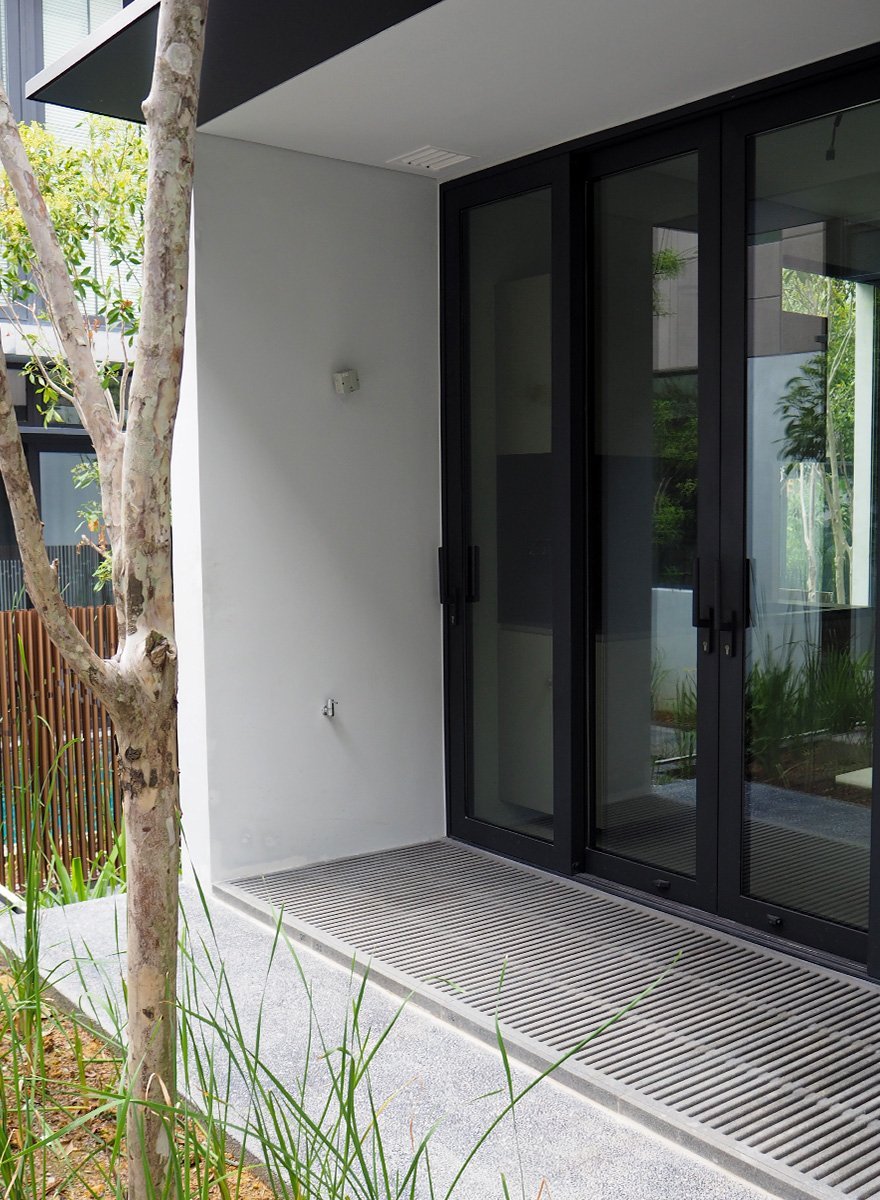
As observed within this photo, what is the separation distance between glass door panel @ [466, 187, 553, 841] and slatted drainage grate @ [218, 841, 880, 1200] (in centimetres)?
40

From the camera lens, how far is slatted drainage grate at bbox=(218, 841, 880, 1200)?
2664 mm

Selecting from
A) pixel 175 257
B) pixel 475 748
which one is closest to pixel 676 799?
pixel 475 748

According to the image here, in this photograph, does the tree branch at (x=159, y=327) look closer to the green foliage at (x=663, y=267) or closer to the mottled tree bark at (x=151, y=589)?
the mottled tree bark at (x=151, y=589)

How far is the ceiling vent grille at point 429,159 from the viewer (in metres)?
4.55

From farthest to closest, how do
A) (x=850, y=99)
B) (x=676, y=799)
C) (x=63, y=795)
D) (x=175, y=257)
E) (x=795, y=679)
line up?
(x=63, y=795) < (x=676, y=799) < (x=795, y=679) < (x=850, y=99) < (x=175, y=257)

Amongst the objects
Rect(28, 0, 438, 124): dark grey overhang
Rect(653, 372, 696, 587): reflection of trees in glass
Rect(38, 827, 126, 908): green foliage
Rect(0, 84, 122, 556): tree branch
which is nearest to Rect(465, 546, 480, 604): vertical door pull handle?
Rect(653, 372, 696, 587): reflection of trees in glass

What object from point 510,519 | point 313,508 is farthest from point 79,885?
point 510,519

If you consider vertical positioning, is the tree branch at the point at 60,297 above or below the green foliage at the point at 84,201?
below

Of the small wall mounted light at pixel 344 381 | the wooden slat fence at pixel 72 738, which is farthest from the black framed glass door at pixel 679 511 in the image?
the wooden slat fence at pixel 72 738

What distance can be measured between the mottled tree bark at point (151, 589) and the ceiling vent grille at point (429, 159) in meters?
2.80

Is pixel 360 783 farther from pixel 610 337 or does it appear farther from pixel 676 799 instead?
pixel 610 337

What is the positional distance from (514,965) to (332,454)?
6.95 ft

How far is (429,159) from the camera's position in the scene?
15.3 feet

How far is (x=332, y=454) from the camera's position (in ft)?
15.6
